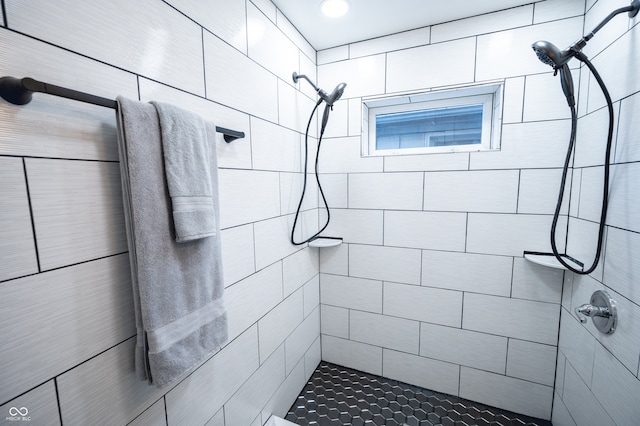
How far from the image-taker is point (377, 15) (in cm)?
129

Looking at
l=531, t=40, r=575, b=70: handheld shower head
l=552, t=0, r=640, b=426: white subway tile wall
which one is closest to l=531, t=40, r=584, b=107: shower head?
l=531, t=40, r=575, b=70: handheld shower head

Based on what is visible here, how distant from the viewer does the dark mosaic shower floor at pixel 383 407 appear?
4.47 ft

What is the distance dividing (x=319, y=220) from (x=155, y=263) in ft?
3.87

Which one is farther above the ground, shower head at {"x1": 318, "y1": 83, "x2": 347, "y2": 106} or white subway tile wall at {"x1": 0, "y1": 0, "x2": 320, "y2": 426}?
shower head at {"x1": 318, "y1": 83, "x2": 347, "y2": 106}

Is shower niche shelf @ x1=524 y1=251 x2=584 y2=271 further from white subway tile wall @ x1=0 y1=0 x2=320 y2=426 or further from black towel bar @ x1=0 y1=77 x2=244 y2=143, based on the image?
black towel bar @ x1=0 y1=77 x2=244 y2=143

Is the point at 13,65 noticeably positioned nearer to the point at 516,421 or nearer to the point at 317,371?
the point at 317,371

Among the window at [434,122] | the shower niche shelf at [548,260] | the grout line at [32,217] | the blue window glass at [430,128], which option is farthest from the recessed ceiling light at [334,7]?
the shower niche shelf at [548,260]

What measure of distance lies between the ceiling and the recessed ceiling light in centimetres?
2

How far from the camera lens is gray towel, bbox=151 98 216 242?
2.07 ft

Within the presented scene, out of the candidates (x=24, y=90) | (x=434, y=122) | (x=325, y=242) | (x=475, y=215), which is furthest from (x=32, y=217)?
(x=434, y=122)

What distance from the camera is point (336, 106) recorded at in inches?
63.1

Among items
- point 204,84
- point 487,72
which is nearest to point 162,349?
point 204,84

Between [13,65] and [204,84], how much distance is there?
0.46m

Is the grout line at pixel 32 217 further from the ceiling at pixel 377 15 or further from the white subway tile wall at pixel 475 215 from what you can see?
the white subway tile wall at pixel 475 215
